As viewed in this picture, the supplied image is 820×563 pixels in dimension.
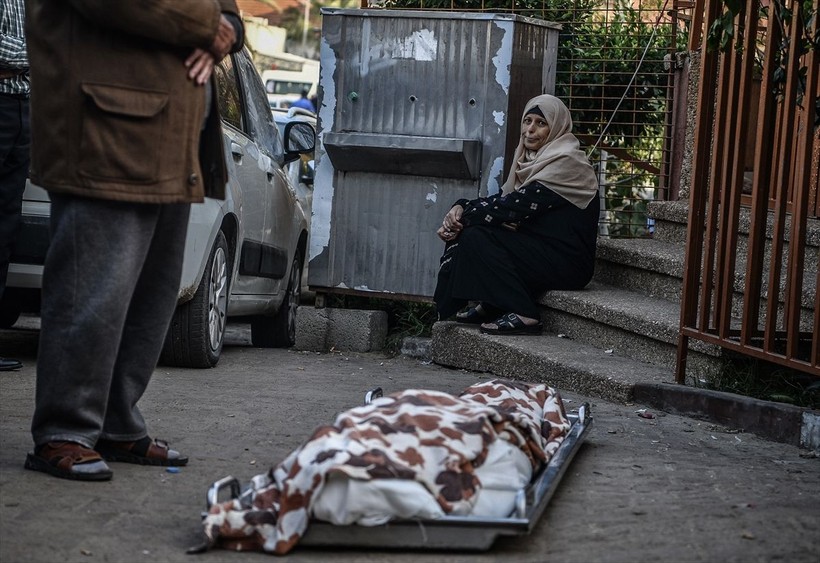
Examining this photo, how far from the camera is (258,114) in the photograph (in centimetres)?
786

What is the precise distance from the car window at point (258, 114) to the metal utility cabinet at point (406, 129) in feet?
1.23

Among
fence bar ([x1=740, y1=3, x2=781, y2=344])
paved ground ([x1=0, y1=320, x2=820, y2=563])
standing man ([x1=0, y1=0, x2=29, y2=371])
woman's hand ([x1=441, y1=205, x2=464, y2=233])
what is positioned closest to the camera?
paved ground ([x1=0, y1=320, x2=820, y2=563])

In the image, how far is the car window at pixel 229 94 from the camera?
7.05m

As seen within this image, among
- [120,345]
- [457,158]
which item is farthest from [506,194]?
[120,345]

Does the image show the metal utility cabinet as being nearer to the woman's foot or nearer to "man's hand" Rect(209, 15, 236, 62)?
the woman's foot

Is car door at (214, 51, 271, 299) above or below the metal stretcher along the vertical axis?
above

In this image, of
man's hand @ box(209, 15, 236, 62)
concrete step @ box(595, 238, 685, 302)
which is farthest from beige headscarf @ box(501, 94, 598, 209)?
man's hand @ box(209, 15, 236, 62)

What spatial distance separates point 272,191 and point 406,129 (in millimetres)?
875

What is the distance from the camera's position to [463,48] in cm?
747

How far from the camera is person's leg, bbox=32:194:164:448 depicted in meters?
A: 3.76

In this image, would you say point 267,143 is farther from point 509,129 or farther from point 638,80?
point 638,80

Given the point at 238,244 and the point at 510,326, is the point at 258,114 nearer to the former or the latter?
the point at 238,244

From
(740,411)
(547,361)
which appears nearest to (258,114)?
(547,361)

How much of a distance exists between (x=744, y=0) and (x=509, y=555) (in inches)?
122
